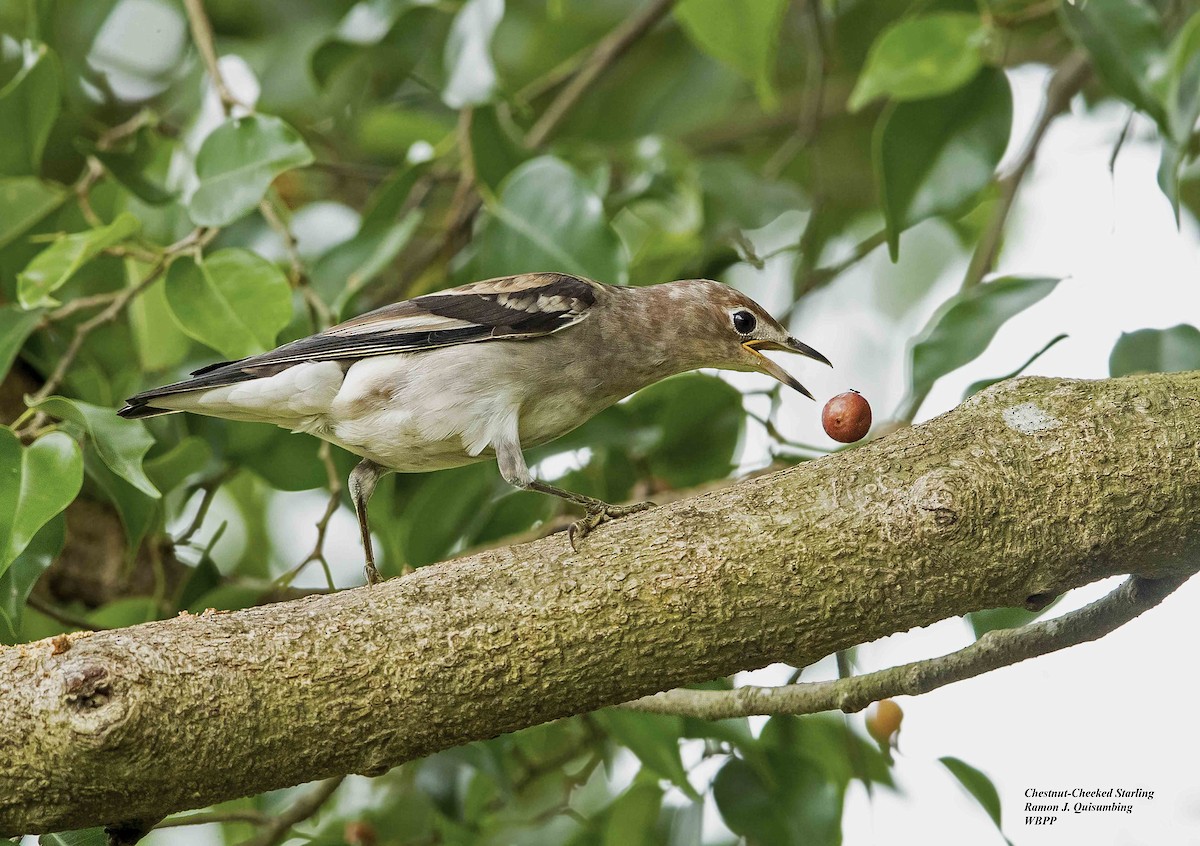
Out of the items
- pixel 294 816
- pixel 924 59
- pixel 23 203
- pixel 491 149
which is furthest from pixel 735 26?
pixel 294 816

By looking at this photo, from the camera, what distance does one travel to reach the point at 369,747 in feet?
8.96

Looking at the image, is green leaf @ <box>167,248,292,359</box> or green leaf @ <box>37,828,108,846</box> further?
green leaf @ <box>167,248,292,359</box>

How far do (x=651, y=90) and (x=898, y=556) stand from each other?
4.37 metres

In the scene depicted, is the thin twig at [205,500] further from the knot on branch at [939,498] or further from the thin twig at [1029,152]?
the thin twig at [1029,152]

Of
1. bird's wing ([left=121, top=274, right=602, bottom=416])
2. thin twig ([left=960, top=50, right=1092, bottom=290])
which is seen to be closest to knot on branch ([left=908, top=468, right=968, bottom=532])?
bird's wing ([left=121, top=274, right=602, bottom=416])

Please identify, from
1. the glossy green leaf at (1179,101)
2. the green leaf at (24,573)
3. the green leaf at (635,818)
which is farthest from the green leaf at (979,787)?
the green leaf at (24,573)

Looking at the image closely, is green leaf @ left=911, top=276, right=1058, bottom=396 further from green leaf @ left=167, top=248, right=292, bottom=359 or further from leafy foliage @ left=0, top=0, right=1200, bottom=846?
green leaf @ left=167, top=248, right=292, bottom=359

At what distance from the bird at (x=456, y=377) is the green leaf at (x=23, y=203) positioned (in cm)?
112

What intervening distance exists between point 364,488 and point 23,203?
5.61ft

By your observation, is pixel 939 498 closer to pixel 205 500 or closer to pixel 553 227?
pixel 553 227

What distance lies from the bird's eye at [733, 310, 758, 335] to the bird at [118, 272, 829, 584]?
19 cm

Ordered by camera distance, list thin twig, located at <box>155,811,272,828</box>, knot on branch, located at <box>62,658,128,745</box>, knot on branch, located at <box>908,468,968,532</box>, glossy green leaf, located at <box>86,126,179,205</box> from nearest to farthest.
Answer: knot on branch, located at <box>62,658,128,745</box> < knot on branch, located at <box>908,468,968,532</box> < thin twig, located at <box>155,811,272,828</box> < glossy green leaf, located at <box>86,126,179,205</box>

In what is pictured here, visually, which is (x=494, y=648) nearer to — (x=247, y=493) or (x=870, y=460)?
(x=870, y=460)

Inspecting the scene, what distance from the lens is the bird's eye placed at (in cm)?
477
